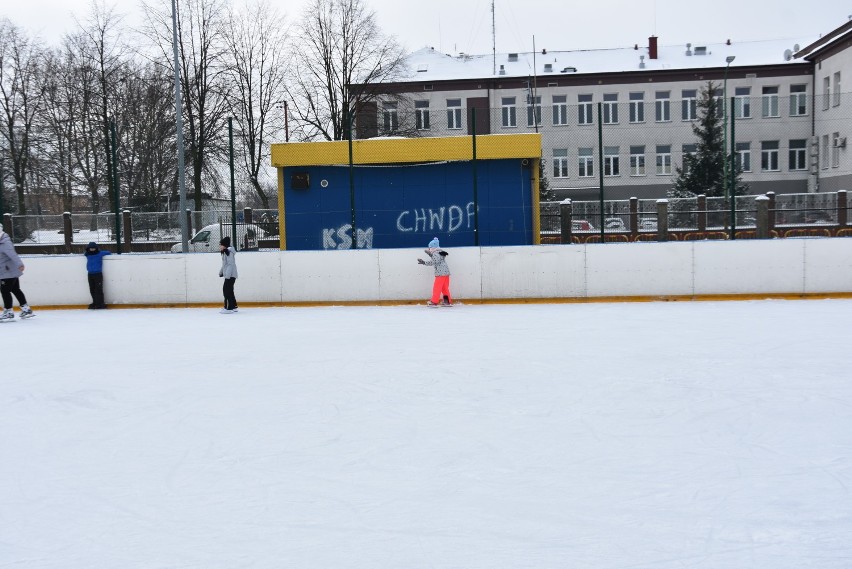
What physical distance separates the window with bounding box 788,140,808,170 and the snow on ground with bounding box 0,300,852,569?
39.7ft

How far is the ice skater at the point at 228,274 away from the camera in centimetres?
1255

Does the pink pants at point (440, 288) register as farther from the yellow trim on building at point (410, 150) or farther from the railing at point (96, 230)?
the railing at point (96, 230)

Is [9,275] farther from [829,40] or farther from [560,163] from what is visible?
[829,40]

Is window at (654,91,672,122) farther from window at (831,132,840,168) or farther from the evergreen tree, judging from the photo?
window at (831,132,840,168)

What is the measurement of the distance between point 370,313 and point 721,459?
8.12 metres

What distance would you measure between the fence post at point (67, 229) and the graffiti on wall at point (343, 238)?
5.05 meters

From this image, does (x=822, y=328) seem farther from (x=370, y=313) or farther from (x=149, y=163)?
(x=149, y=163)

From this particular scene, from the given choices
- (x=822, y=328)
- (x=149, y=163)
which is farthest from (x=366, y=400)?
(x=149, y=163)

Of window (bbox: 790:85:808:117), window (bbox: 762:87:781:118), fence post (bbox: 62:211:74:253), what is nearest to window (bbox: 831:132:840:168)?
window (bbox: 762:87:781:118)

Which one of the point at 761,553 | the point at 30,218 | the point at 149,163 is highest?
the point at 149,163

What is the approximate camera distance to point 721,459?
4.28 meters

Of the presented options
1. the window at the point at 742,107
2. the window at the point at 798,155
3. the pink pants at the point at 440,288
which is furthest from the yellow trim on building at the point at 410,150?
the window at the point at 798,155

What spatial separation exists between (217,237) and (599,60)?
97.7 ft

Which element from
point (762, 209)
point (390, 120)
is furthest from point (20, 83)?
point (762, 209)
